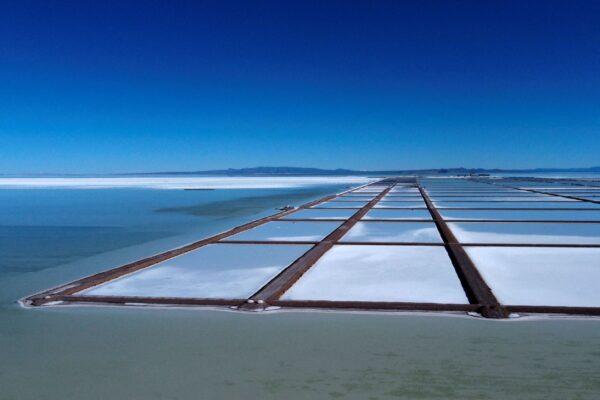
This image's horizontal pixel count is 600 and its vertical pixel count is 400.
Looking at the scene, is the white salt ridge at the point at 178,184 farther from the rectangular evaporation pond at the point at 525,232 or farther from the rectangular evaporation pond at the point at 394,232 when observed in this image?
the rectangular evaporation pond at the point at 525,232

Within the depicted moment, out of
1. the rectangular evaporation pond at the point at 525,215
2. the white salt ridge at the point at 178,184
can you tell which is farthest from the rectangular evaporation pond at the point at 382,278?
the white salt ridge at the point at 178,184

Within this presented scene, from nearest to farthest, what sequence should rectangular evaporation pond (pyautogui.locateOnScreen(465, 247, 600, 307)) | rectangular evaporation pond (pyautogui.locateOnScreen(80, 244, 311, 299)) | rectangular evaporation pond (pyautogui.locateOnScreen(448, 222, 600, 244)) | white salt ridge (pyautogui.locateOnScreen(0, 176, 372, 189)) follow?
rectangular evaporation pond (pyautogui.locateOnScreen(465, 247, 600, 307)) → rectangular evaporation pond (pyautogui.locateOnScreen(80, 244, 311, 299)) → rectangular evaporation pond (pyautogui.locateOnScreen(448, 222, 600, 244)) → white salt ridge (pyautogui.locateOnScreen(0, 176, 372, 189))

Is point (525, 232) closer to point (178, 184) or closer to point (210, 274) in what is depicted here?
point (210, 274)

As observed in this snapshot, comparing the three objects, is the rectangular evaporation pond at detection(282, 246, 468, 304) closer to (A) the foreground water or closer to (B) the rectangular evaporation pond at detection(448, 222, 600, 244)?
(A) the foreground water

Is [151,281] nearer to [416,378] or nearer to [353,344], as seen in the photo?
[353,344]

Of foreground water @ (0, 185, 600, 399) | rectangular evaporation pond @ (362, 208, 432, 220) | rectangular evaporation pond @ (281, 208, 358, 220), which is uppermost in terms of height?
rectangular evaporation pond @ (362, 208, 432, 220)

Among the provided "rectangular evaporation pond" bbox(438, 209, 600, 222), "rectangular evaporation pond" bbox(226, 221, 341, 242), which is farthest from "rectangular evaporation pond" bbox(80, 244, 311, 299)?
"rectangular evaporation pond" bbox(438, 209, 600, 222)

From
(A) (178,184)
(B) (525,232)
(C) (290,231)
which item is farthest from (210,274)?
(A) (178,184)
